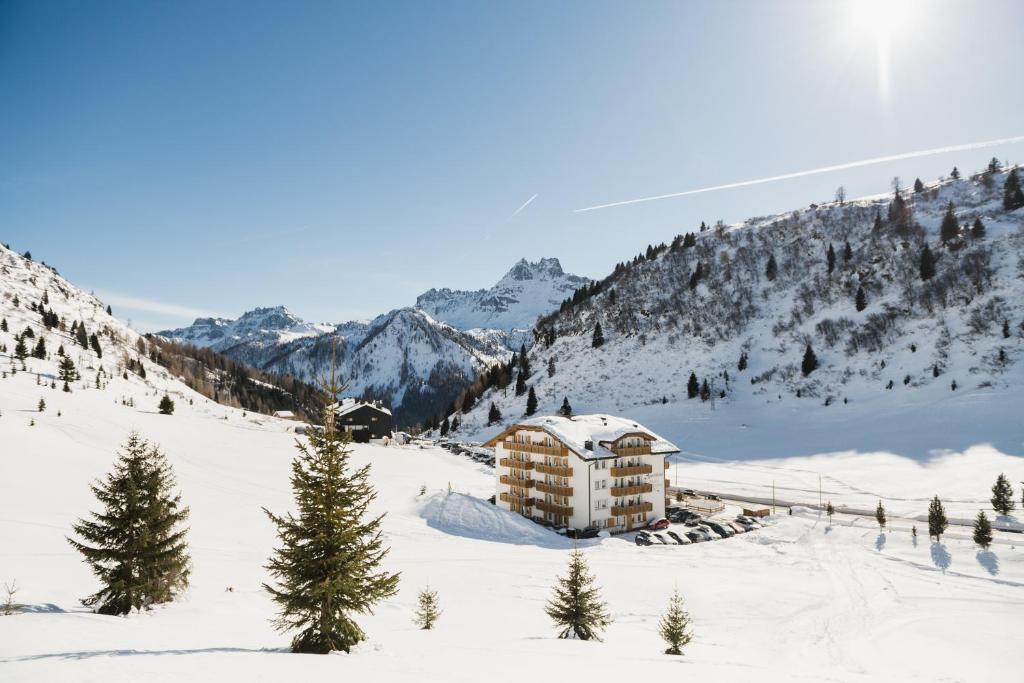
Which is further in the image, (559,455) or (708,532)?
(559,455)

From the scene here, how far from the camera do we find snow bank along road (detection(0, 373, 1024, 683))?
1398cm

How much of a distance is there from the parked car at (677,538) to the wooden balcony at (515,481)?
585 inches

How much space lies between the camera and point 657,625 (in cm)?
2595

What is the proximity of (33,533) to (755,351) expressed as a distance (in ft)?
368

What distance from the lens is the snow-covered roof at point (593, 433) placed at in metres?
50.5

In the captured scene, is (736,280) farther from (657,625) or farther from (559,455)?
(657,625)

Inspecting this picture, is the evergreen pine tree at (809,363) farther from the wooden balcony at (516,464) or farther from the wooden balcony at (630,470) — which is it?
the wooden balcony at (516,464)

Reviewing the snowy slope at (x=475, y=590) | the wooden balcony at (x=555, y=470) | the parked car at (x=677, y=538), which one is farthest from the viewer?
the wooden balcony at (x=555, y=470)

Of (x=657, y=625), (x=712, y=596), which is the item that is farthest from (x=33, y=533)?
(x=712, y=596)

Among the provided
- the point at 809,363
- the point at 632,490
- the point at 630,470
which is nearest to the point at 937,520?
the point at 632,490

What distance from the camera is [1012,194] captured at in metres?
111

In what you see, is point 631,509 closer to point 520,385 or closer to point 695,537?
point 695,537

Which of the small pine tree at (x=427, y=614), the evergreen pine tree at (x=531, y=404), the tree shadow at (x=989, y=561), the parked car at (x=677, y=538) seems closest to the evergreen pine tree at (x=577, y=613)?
the small pine tree at (x=427, y=614)

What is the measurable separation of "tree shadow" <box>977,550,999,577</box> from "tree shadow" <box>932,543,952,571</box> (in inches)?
69.9
